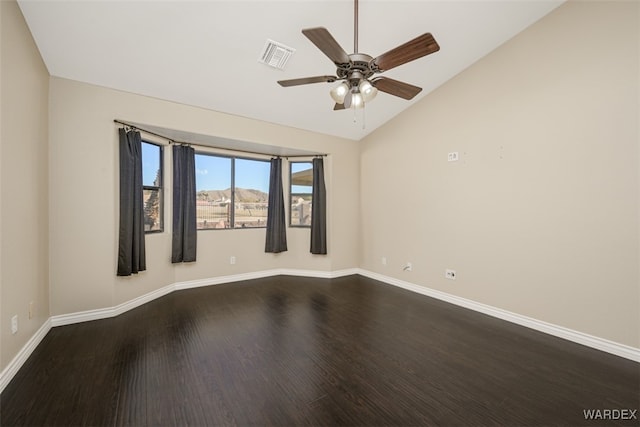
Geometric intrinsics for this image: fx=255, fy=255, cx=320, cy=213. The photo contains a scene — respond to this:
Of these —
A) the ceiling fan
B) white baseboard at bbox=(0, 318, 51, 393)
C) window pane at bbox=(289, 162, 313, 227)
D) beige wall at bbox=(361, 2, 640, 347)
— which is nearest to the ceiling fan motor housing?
the ceiling fan

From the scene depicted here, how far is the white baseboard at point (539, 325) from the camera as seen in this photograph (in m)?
2.24

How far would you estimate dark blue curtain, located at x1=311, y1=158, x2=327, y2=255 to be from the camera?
462 centimetres

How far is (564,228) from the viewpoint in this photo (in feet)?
8.41

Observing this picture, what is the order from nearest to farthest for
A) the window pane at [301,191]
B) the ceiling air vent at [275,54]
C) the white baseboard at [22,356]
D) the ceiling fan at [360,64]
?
1. the ceiling fan at [360,64]
2. the white baseboard at [22,356]
3. the ceiling air vent at [275,54]
4. the window pane at [301,191]

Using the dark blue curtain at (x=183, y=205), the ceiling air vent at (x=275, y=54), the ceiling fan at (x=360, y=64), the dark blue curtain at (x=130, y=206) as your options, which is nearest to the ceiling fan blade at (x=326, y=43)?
the ceiling fan at (x=360, y=64)

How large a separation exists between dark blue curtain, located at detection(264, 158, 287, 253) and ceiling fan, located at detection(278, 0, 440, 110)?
7.97 ft

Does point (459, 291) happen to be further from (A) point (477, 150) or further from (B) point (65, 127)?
(B) point (65, 127)

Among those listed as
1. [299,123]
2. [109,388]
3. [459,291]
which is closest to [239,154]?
[299,123]

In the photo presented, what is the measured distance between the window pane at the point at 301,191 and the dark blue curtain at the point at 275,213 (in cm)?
33

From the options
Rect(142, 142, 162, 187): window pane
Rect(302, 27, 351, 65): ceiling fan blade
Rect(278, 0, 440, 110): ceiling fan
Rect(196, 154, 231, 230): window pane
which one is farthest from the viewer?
Rect(196, 154, 231, 230): window pane

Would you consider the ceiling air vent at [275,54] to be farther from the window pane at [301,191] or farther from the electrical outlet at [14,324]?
the electrical outlet at [14,324]

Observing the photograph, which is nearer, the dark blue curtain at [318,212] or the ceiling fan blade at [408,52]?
A: the ceiling fan blade at [408,52]

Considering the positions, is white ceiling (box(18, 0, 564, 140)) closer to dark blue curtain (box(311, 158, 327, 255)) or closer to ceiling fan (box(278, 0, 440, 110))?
ceiling fan (box(278, 0, 440, 110))

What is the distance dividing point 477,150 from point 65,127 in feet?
15.5
